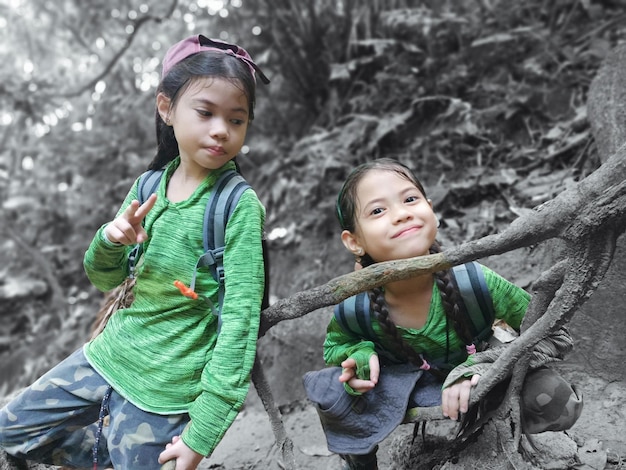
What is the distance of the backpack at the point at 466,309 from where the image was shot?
2002 millimetres

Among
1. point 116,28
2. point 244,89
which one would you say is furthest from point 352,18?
point 244,89

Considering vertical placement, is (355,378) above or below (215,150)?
below

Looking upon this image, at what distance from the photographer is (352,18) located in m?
6.34

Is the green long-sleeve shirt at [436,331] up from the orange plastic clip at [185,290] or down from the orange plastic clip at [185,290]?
down

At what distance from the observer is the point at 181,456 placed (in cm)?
188

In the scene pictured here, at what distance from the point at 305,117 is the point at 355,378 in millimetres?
4980

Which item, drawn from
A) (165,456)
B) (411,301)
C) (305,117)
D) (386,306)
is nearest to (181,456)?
(165,456)

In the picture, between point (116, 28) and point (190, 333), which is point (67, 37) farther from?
point (190, 333)

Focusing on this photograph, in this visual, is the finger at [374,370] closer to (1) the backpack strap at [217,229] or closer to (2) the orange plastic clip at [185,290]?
(1) the backpack strap at [217,229]

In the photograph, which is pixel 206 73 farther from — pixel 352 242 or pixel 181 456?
pixel 181 456

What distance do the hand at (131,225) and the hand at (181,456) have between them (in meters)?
0.76

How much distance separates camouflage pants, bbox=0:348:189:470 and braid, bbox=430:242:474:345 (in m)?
1.08

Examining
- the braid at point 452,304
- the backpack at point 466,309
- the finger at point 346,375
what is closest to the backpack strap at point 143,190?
the backpack at point 466,309

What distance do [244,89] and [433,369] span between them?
1342 millimetres
